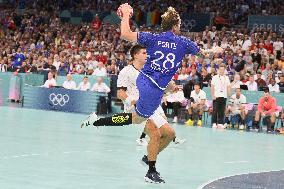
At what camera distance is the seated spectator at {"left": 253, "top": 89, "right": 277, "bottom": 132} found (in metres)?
24.9

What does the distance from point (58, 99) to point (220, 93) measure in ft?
22.9

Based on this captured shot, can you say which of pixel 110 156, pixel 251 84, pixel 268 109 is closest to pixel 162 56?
pixel 110 156

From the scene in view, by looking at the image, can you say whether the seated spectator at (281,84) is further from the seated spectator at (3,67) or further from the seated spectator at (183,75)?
the seated spectator at (3,67)

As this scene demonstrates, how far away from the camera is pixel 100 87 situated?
28.6 m

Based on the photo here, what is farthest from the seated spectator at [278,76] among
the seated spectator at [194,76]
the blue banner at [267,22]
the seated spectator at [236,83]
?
the blue banner at [267,22]

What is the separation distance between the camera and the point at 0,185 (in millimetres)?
9758

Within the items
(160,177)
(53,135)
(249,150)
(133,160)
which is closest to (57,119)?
(53,135)

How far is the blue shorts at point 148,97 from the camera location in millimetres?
11086

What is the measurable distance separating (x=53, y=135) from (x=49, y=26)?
950 inches

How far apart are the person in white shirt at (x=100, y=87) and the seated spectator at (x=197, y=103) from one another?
3.58m

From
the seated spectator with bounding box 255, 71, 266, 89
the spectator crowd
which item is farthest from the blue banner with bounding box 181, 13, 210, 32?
the seated spectator with bounding box 255, 71, 266, 89

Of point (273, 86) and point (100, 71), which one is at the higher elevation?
point (100, 71)

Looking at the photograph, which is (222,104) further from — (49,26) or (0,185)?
(49,26)

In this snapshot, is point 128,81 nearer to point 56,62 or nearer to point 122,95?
point 122,95
